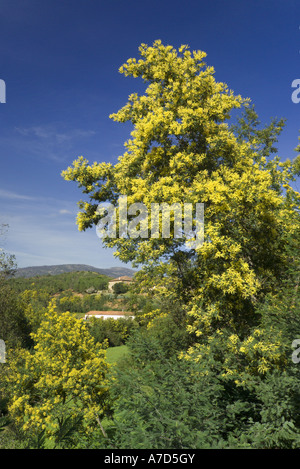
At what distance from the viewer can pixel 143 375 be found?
535cm

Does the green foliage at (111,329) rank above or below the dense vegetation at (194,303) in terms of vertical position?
below

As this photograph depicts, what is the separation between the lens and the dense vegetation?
16.8 ft

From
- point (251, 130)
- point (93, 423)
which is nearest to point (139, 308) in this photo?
point (251, 130)

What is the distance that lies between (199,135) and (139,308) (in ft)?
189

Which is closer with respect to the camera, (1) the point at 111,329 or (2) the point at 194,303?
(2) the point at 194,303

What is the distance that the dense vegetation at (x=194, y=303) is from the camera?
5.12 metres

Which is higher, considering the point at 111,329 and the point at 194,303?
the point at 194,303

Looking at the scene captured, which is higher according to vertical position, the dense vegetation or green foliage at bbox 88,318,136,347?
the dense vegetation

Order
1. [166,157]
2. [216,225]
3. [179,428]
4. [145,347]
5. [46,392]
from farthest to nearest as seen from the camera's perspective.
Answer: [46,392] → [166,157] → [216,225] → [145,347] → [179,428]

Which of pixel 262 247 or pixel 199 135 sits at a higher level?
pixel 199 135

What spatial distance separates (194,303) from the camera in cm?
830

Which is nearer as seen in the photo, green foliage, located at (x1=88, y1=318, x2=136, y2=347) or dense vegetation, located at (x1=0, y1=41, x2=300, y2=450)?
dense vegetation, located at (x1=0, y1=41, x2=300, y2=450)

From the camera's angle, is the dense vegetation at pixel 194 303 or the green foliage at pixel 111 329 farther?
the green foliage at pixel 111 329
